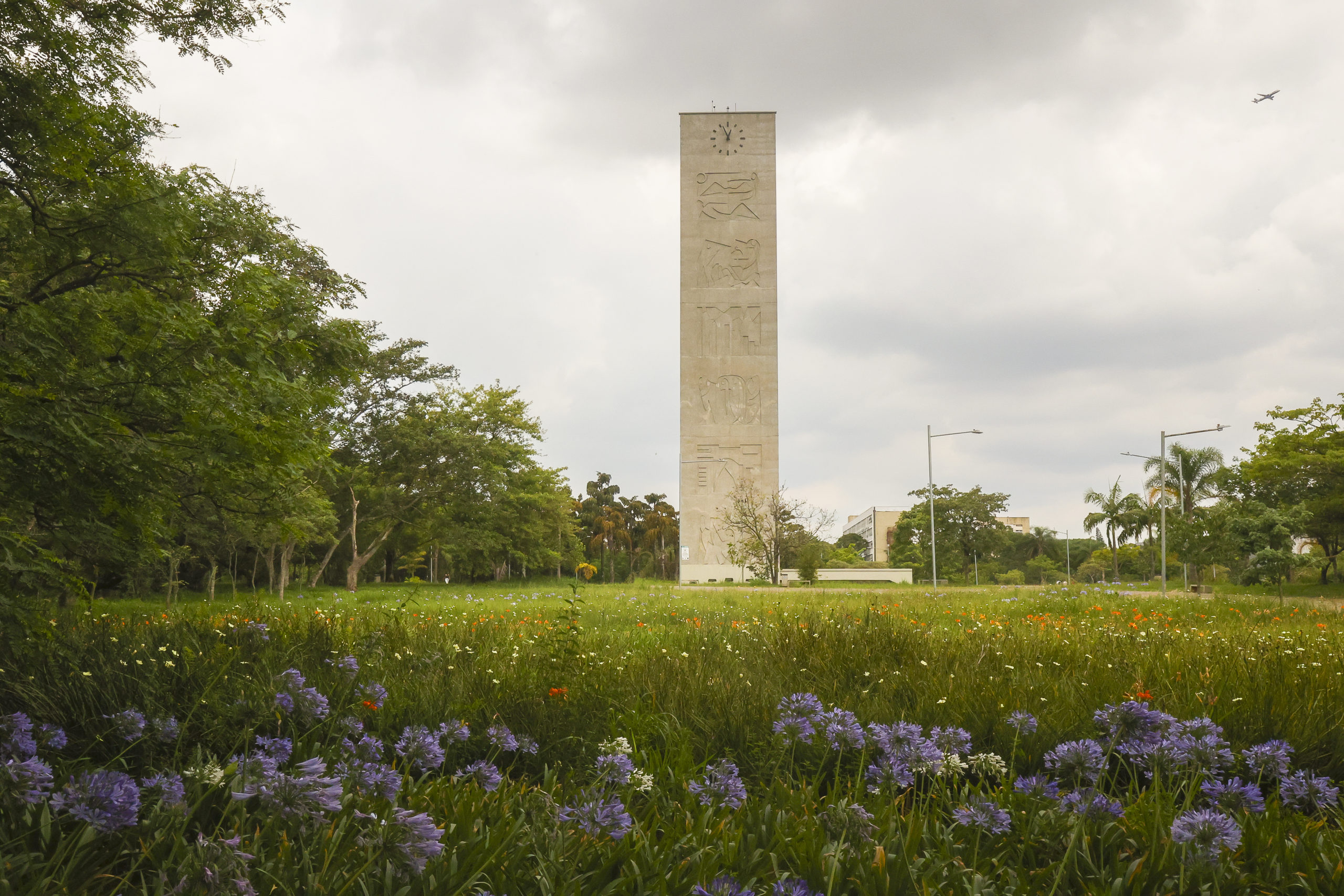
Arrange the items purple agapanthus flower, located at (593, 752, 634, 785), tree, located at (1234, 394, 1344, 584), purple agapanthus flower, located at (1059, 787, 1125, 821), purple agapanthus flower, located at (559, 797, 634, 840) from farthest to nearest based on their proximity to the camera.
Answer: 1. tree, located at (1234, 394, 1344, 584)
2. purple agapanthus flower, located at (593, 752, 634, 785)
3. purple agapanthus flower, located at (1059, 787, 1125, 821)
4. purple agapanthus flower, located at (559, 797, 634, 840)

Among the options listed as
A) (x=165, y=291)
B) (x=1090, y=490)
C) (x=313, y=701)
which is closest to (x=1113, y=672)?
(x=313, y=701)

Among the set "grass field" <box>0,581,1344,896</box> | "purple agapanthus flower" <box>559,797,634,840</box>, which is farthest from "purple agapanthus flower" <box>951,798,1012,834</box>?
"purple agapanthus flower" <box>559,797,634,840</box>

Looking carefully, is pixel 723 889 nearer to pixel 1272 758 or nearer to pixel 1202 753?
pixel 1202 753

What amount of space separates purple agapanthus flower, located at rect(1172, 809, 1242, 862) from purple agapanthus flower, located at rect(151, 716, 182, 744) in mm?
2665

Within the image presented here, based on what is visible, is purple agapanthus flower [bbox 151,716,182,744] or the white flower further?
the white flower

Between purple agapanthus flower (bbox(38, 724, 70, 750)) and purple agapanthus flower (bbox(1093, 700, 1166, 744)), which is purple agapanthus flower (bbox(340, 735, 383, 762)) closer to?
purple agapanthus flower (bbox(38, 724, 70, 750))

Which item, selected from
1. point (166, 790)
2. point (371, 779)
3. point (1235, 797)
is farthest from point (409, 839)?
point (1235, 797)

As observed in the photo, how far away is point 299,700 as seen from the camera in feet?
8.13

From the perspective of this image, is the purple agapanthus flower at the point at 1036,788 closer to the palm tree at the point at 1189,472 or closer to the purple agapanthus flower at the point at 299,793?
Result: the purple agapanthus flower at the point at 299,793

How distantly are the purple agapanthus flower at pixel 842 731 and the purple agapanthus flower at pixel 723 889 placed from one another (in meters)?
0.78

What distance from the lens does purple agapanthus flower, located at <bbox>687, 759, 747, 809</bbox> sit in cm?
219

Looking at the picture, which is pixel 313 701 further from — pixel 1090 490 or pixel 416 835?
pixel 1090 490

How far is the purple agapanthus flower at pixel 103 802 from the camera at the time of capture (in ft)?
5.07

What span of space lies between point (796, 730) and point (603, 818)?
2.63ft
